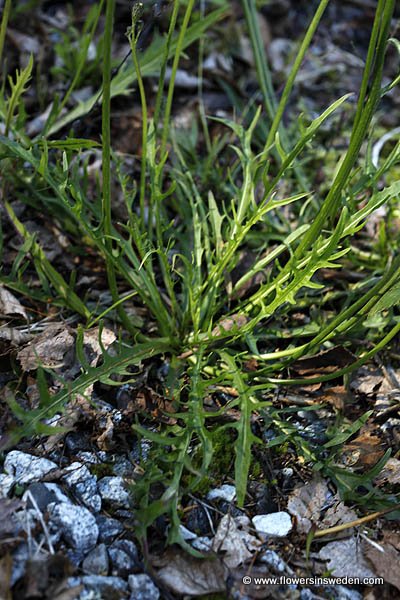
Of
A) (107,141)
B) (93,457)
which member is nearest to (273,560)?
(93,457)

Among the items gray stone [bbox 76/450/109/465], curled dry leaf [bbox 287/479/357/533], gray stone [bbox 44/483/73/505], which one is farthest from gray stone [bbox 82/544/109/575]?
curled dry leaf [bbox 287/479/357/533]

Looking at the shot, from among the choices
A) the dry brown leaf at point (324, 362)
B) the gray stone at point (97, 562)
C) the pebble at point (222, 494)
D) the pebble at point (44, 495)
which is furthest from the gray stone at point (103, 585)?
the dry brown leaf at point (324, 362)

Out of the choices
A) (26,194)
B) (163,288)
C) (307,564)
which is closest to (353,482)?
(307,564)

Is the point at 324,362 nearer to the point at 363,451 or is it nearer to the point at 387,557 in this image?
the point at 363,451

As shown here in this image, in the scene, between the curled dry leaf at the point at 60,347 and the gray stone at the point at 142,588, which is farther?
the curled dry leaf at the point at 60,347

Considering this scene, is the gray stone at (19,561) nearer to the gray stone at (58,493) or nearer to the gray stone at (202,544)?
the gray stone at (58,493)
